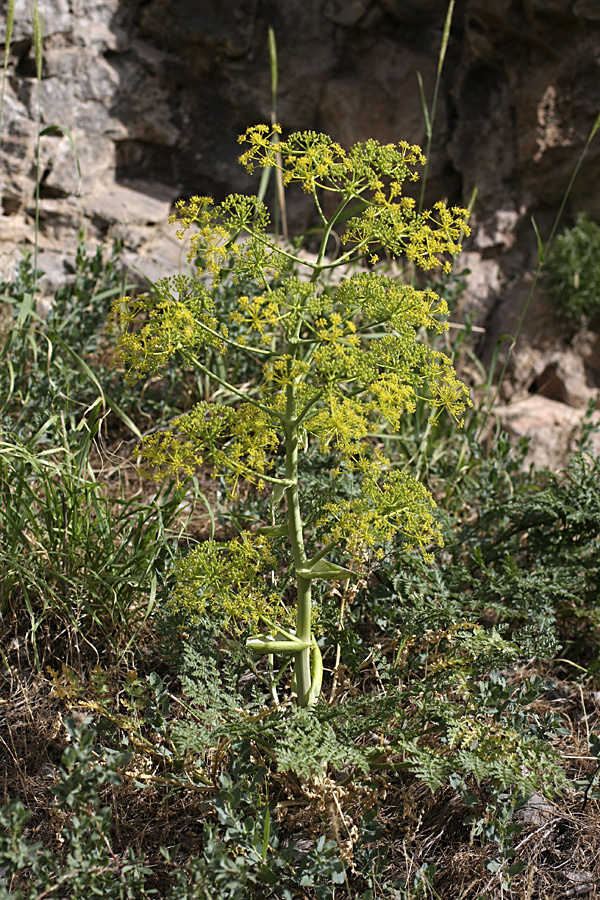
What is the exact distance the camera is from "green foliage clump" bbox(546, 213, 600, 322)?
397cm

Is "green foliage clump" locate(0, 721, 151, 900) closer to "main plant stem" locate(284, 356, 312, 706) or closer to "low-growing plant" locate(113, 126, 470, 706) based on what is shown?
"low-growing plant" locate(113, 126, 470, 706)

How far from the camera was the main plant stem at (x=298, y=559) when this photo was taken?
5.63ft

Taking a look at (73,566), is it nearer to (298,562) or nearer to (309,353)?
(298,562)

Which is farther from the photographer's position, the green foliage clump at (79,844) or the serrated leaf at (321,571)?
the serrated leaf at (321,571)

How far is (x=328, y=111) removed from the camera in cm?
446

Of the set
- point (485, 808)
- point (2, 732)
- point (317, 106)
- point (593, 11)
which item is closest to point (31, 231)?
point (317, 106)

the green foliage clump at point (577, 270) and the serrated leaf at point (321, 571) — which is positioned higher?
the green foliage clump at point (577, 270)

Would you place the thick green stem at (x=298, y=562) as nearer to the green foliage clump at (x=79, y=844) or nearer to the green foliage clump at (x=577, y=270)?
the green foliage clump at (x=79, y=844)

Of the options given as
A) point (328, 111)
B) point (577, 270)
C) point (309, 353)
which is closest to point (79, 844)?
point (309, 353)

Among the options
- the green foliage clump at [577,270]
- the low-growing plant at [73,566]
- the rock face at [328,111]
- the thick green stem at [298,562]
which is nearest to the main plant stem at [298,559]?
the thick green stem at [298,562]

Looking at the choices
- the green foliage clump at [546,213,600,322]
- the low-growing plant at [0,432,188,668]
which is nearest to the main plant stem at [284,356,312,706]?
the low-growing plant at [0,432,188,668]

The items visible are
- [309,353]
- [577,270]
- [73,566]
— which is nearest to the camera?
[309,353]

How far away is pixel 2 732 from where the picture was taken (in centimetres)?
209

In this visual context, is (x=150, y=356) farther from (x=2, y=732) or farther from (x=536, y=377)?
(x=536, y=377)
